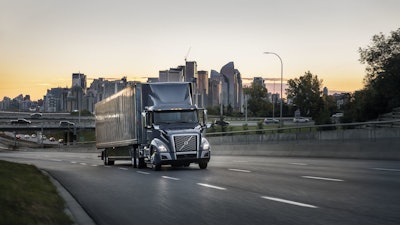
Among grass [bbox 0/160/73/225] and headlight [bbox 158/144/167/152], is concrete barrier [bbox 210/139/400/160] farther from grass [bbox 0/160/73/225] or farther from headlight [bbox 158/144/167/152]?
grass [bbox 0/160/73/225]

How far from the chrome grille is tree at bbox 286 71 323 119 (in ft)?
439

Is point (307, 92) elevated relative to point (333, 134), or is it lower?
elevated

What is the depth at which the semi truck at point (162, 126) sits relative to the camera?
2536cm

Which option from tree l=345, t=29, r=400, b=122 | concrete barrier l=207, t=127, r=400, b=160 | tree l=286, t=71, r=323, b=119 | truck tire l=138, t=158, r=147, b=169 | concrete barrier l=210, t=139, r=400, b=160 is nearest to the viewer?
concrete barrier l=210, t=139, r=400, b=160

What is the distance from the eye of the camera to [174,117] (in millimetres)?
26422

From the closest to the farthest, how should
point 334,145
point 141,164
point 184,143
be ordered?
1. point 184,143
2. point 141,164
3. point 334,145

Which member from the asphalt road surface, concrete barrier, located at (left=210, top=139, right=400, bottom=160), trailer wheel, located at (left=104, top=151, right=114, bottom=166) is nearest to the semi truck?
trailer wheel, located at (left=104, top=151, right=114, bottom=166)

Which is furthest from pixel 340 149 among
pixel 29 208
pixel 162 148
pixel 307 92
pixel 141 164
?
pixel 307 92

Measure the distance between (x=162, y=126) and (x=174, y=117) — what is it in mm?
795

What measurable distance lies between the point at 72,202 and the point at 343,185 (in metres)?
6.20

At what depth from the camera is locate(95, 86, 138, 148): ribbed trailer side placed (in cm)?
2923

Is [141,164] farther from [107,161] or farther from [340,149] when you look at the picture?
[340,149]

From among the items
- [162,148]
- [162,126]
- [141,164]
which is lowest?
[141,164]

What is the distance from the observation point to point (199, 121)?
2650 cm
